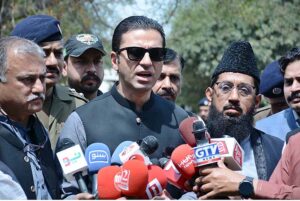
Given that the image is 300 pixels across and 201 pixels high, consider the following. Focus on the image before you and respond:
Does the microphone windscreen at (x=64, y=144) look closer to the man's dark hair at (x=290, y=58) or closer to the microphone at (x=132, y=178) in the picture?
the microphone at (x=132, y=178)

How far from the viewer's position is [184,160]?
5004 mm

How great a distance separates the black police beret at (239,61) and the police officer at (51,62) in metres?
1.20

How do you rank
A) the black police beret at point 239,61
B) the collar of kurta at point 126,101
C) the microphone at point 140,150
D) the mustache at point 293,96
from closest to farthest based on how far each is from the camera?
1. the microphone at point 140,150
2. the collar of kurta at point 126,101
3. the black police beret at point 239,61
4. the mustache at point 293,96

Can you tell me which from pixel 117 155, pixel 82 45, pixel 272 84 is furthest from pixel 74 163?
pixel 272 84

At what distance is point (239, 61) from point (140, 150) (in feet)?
5.43

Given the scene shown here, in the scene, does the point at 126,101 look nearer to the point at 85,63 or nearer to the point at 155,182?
the point at 155,182

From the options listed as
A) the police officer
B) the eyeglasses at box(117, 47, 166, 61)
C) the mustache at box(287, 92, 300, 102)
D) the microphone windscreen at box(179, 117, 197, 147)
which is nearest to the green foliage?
the mustache at box(287, 92, 300, 102)

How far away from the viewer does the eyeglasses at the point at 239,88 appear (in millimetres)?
6309

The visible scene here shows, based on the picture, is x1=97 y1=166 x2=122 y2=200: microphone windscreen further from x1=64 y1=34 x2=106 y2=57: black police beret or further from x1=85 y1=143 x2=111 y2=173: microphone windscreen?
x1=64 y1=34 x2=106 y2=57: black police beret

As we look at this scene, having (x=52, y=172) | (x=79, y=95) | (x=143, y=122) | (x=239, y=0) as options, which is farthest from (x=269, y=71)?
(x=239, y=0)

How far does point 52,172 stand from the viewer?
541 centimetres

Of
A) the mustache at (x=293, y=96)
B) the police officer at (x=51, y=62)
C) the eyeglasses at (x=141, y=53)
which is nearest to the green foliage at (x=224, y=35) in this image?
the mustache at (x=293, y=96)

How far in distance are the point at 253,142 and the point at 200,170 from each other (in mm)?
1258

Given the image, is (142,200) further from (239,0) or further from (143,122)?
(239,0)
